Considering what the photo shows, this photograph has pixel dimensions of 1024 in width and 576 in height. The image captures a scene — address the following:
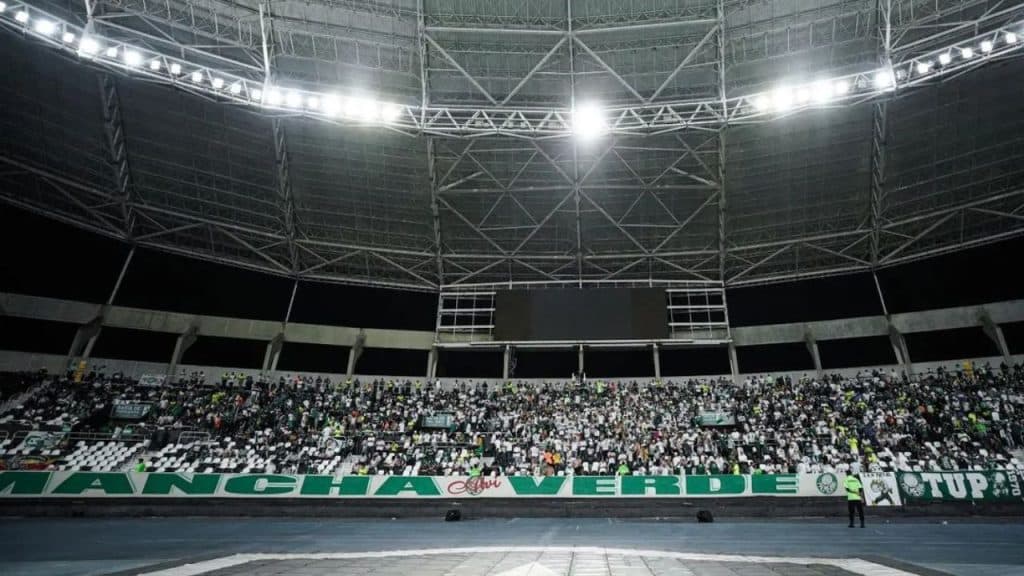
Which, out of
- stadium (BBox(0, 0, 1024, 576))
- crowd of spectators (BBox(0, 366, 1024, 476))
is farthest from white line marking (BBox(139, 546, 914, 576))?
crowd of spectators (BBox(0, 366, 1024, 476))

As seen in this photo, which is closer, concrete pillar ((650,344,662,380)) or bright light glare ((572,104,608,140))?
bright light glare ((572,104,608,140))

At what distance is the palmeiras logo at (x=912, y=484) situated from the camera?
19719 millimetres

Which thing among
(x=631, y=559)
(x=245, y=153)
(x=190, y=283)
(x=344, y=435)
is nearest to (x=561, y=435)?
(x=344, y=435)

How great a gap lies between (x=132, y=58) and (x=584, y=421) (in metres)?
26.9

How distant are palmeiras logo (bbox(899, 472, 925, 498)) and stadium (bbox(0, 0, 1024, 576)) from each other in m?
0.15

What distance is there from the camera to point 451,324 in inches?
1471

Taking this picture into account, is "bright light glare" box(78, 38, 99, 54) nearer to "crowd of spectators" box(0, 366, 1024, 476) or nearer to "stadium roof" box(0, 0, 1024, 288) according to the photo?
"stadium roof" box(0, 0, 1024, 288)

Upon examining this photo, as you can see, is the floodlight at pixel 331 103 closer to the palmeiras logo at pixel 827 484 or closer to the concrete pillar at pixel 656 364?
the concrete pillar at pixel 656 364

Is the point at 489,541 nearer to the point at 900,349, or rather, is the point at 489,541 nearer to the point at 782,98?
the point at 782,98

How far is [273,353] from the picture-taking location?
117ft

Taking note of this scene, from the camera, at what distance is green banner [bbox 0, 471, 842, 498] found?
826 inches

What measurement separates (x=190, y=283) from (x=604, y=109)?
27780 mm

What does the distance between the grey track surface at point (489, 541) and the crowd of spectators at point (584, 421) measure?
7.27m

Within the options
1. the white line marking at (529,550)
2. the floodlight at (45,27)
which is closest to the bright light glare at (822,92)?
the white line marking at (529,550)
